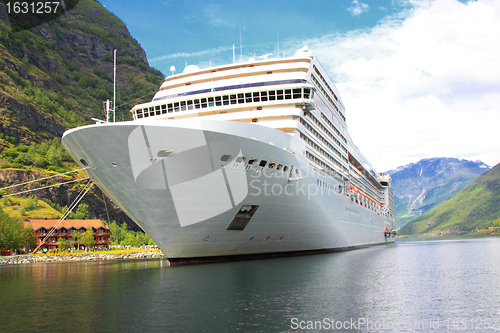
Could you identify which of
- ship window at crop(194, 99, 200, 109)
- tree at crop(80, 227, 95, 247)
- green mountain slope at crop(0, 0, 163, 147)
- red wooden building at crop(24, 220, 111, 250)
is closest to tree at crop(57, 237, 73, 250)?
red wooden building at crop(24, 220, 111, 250)

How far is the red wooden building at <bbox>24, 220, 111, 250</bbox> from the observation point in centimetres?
7388

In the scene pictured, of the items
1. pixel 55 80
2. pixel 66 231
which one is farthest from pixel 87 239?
pixel 55 80

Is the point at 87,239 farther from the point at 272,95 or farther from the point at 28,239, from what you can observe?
the point at 272,95

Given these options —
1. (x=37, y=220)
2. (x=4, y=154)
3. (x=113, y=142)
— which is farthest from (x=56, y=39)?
(x=113, y=142)

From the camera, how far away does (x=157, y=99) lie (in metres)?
31.7

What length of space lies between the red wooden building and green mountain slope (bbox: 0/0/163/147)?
41881mm

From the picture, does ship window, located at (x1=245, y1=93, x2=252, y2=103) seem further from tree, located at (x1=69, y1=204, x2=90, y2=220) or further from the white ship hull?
tree, located at (x1=69, y1=204, x2=90, y2=220)

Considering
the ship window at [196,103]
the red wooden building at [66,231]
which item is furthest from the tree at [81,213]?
the ship window at [196,103]

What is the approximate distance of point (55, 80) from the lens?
15762 centimetres

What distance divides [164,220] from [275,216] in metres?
7.40

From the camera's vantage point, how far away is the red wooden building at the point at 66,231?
7388 cm

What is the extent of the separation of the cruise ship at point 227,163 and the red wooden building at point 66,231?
54.3 metres

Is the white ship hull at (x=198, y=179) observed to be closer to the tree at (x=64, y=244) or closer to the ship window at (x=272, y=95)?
the ship window at (x=272, y=95)

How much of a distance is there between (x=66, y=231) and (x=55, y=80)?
101 metres
